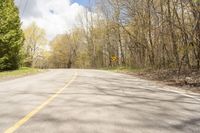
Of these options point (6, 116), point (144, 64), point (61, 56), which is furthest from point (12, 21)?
point (61, 56)

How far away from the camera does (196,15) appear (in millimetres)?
27062

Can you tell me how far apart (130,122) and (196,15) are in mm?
21629

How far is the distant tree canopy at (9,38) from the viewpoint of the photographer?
127ft

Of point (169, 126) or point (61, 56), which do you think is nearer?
point (169, 126)

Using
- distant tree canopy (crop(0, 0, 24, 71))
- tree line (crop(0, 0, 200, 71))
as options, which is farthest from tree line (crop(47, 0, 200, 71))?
distant tree canopy (crop(0, 0, 24, 71))

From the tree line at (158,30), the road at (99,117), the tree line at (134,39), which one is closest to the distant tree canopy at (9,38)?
the tree line at (134,39)

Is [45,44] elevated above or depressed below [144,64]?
above

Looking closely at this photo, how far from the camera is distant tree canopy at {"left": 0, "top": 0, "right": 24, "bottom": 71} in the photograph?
127ft

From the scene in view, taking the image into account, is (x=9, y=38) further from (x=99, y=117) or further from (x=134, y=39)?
(x=99, y=117)

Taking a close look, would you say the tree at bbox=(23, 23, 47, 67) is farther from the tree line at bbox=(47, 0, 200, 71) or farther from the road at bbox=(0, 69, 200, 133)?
the road at bbox=(0, 69, 200, 133)

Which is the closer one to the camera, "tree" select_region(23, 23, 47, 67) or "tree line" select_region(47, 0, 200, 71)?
"tree line" select_region(47, 0, 200, 71)

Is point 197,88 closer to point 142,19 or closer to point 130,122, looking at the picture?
point 130,122

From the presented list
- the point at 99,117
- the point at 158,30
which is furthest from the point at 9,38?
the point at 99,117

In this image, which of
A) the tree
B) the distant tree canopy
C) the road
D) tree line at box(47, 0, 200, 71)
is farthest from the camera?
the tree
